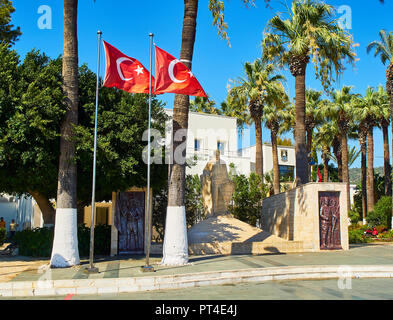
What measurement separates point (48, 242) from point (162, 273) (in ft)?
22.7

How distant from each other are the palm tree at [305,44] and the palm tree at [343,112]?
16.6 metres

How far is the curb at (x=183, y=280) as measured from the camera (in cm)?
1008

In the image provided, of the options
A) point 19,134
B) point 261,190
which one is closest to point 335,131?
point 261,190

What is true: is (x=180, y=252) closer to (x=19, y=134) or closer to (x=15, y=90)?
(x=19, y=134)

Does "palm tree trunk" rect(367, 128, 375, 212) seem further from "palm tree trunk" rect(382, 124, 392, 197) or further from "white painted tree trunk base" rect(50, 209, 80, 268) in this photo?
"white painted tree trunk base" rect(50, 209, 80, 268)

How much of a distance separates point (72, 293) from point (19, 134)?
18.9 ft

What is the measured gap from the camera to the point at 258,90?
30125 mm

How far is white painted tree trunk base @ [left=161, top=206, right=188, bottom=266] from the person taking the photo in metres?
13.6

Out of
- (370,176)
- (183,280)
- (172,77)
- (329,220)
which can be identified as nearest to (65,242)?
(183,280)

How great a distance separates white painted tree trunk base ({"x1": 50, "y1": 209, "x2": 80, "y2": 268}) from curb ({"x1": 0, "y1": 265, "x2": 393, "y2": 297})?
329cm

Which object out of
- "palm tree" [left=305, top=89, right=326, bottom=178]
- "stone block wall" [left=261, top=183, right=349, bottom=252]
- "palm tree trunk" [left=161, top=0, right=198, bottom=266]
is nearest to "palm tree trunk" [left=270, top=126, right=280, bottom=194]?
"palm tree" [left=305, top=89, right=326, bottom=178]

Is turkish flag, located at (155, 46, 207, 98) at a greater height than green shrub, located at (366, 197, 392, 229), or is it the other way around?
turkish flag, located at (155, 46, 207, 98)

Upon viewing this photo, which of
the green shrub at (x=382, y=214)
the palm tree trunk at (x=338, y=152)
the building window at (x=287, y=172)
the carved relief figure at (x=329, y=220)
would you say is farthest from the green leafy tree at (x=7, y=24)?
the building window at (x=287, y=172)
